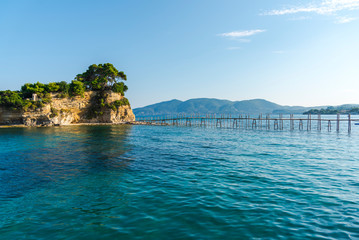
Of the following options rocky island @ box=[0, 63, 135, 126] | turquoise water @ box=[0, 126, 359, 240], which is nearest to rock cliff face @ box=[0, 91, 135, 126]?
rocky island @ box=[0, 63, 135, 126]

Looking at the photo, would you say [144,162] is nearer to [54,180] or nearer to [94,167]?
[94,167]

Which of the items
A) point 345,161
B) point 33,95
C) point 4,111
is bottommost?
point 345,161

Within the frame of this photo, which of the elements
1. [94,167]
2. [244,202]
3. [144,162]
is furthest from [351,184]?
[94,167]

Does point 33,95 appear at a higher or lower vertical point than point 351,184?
higher

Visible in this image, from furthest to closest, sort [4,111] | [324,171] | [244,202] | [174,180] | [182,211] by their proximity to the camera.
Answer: [4,111] → [324,171] → [174,180] → [244,202] → [182,211]

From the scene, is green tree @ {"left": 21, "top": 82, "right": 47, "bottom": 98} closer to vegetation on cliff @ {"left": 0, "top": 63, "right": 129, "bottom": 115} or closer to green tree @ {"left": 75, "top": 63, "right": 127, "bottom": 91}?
vegetation on cliff @ {"left": 0, "top": 63, "right": 129, "bottom": 115}

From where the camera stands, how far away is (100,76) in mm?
82625

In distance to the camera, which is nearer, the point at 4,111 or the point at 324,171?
the point at 324,171

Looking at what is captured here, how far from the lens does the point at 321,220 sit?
7773mm

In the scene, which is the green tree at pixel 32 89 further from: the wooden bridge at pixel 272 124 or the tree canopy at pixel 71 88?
the wooden bridge at pixel 272 124

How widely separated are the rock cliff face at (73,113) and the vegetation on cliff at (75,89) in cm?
119

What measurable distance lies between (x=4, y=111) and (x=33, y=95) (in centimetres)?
882

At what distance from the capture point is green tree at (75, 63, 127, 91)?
261 feet

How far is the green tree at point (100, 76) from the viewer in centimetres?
7947
